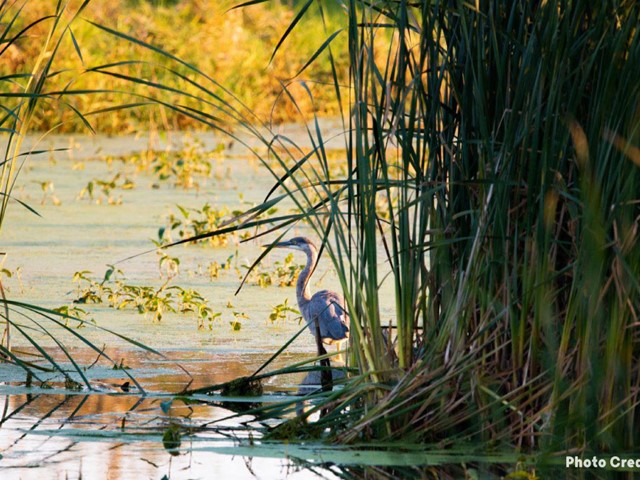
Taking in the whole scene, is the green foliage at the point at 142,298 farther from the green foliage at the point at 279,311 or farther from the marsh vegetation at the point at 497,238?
the marsh vegetation at the point at 497,238

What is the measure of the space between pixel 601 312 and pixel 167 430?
1.24m

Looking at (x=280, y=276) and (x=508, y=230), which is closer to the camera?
(x=508, y=230)

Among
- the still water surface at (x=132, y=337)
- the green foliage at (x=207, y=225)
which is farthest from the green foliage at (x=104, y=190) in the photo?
the green foliage at (x=207, y=225)

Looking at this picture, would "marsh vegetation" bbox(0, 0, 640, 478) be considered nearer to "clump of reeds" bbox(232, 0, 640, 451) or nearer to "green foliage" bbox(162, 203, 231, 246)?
"clump of reeds" bbox(232, 0, 640, 451)

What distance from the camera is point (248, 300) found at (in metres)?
6.00

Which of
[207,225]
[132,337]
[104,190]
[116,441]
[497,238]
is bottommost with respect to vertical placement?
[116,441]

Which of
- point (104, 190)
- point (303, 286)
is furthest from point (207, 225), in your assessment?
point (303, 286)

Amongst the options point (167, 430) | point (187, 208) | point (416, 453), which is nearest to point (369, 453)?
point (416, 453)

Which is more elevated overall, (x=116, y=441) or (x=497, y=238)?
(x=497, y=238)

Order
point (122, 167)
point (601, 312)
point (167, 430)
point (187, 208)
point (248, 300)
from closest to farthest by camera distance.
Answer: point (601, 312)
point (167, 430)
point (248, 300)
point (187, 208)
point (122, 167)

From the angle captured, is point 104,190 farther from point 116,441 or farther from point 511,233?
point 511,233

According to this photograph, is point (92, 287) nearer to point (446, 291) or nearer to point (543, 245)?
point (446, 291)

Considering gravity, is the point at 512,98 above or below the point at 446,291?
above

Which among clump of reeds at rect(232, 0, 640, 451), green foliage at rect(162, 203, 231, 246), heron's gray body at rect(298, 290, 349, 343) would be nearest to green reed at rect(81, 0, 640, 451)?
clump of reeds at rect(232, 0, 640, 451)
